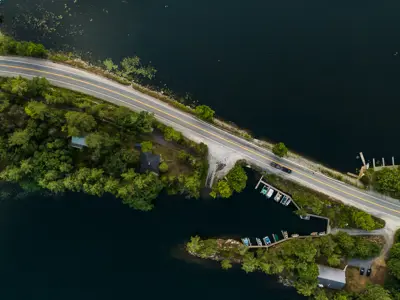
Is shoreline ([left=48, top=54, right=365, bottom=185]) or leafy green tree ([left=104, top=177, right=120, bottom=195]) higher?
shoreline ([left=48, top=54, right=365, bottom=185])

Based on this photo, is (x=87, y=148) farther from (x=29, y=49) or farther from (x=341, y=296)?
(x=341, y=296)

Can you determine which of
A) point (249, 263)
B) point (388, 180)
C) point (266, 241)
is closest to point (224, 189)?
point (266, 241)

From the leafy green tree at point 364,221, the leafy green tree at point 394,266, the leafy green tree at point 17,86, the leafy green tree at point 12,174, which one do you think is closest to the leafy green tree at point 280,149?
the leafy green tree at point 364,221

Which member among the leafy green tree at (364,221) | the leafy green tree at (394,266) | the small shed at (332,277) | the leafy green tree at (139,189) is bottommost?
the small shed at (332,277)

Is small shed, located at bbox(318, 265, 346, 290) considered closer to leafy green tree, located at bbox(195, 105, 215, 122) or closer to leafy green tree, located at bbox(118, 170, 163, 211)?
leafy green tree, located at bbox(118, 170, 163, 211)

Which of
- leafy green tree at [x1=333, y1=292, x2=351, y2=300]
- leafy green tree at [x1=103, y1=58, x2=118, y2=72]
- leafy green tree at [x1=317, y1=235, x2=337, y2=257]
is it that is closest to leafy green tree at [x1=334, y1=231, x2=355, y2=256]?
leafy green tree at [x1=317, y1=235, x2=337, y2=257]

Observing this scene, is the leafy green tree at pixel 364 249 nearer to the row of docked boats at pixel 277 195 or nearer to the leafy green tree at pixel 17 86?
the row of docked boats at pixel 277 195
